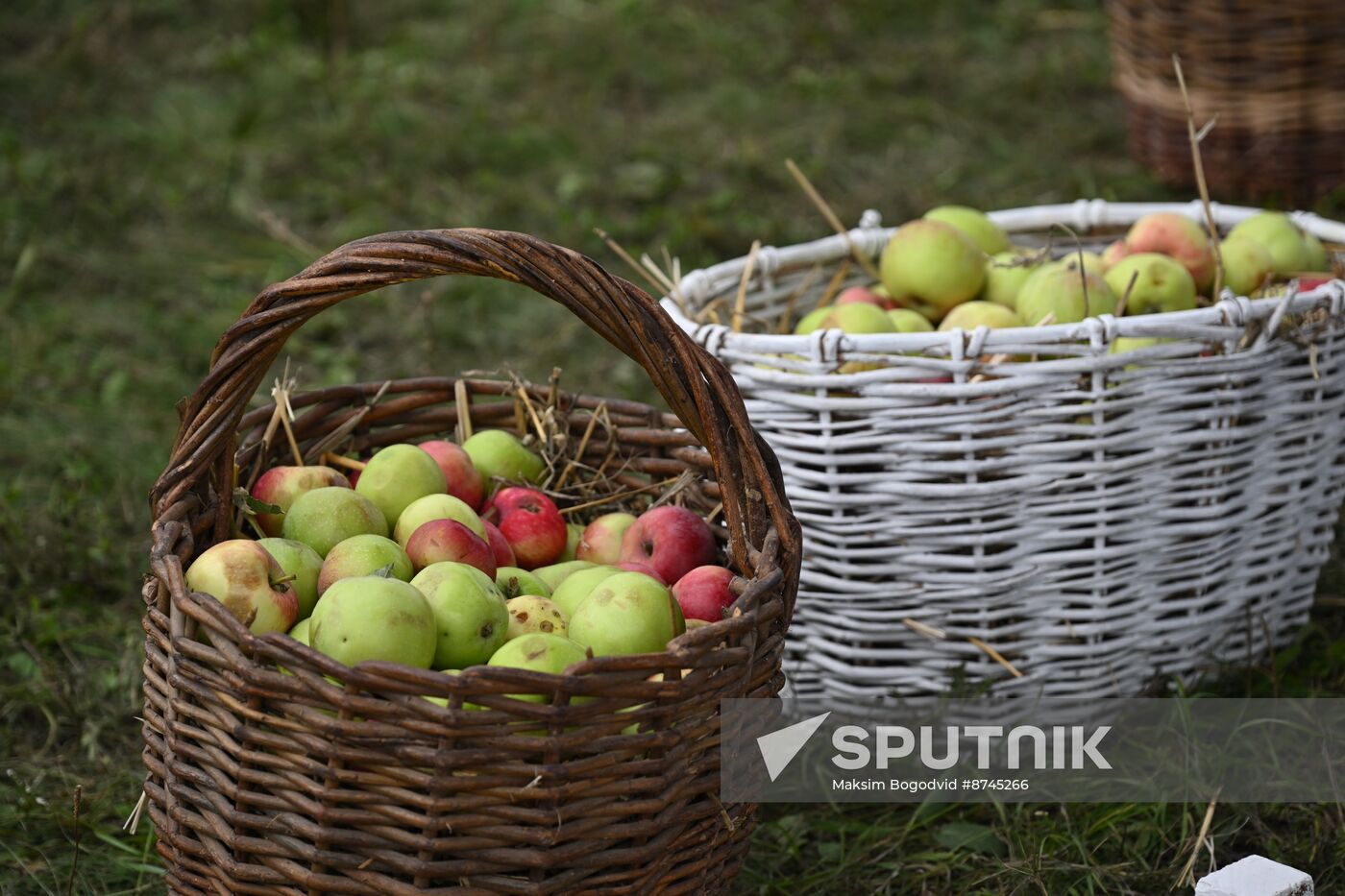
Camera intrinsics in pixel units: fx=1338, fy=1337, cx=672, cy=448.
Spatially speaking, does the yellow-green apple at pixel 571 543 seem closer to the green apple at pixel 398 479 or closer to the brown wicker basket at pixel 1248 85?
the green apple at pixel 398 479

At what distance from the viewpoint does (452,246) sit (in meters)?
1.23

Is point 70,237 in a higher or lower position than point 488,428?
lower

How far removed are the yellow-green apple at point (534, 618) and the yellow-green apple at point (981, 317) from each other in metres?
0.87

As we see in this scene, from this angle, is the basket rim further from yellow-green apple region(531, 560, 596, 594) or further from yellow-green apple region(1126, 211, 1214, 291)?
yellow-green apple region(531, 560, 596, 594)

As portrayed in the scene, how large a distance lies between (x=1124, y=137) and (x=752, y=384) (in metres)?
3.00

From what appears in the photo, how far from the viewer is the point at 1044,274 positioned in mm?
1998

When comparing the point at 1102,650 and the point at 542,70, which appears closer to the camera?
the point at 1102,650

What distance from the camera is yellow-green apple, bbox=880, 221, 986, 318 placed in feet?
6.85

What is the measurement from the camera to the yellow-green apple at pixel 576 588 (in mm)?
1414

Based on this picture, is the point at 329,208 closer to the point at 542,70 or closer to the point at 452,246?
the point at 542,70

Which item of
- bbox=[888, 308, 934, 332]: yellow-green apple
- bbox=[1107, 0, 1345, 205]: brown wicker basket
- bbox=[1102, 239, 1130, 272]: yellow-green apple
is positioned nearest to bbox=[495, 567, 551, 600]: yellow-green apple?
bbox=[888, 308, 934, 332]: yellow-green apple

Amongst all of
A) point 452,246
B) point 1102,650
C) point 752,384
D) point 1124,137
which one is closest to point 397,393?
point 752,384

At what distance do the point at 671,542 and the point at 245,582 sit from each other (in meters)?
0.46

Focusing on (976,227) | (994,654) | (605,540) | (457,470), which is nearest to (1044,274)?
(976,227)
